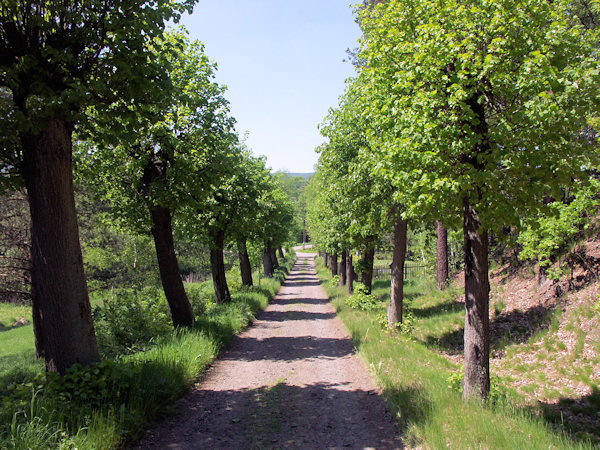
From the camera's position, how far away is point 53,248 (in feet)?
18.2

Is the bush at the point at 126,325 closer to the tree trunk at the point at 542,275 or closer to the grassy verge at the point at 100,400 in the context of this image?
the grassy verge at the point at 100,400

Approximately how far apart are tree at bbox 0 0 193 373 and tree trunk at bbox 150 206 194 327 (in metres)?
5.07

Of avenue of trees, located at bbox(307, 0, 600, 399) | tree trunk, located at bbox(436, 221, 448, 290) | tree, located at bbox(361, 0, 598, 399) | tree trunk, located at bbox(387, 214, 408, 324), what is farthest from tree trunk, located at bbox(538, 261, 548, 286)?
tree, located at bbox(361, 0, 598, 399)

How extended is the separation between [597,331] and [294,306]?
13.6 m

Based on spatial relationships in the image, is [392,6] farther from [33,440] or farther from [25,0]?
[33,440]

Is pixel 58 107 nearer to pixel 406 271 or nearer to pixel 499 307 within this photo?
pixel 499 307

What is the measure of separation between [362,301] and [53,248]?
12.9m

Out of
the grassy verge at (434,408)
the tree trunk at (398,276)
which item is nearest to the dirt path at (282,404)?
the grassy verge at (434,408)

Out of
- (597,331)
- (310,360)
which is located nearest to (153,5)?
(310,360)

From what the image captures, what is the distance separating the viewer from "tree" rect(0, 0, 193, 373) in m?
5.34

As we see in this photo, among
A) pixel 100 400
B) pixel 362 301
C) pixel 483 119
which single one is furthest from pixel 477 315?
pixel 362 301

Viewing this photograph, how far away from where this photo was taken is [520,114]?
5168 millimetres

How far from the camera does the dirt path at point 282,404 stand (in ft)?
17.6

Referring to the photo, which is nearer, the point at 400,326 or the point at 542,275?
the point at 400,326
